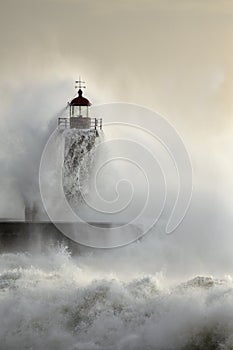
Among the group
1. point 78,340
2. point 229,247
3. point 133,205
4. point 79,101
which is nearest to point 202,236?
point 229,247

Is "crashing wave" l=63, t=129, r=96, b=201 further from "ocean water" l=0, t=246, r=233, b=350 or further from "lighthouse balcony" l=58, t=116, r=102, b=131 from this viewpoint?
"ocean water" l=0, t=246, r=233, b=350

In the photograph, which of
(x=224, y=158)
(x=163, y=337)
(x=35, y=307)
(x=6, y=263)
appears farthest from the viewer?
(x=224, y=158)

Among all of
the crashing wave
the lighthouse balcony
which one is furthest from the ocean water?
the lighthouse balcony

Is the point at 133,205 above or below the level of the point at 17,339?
above

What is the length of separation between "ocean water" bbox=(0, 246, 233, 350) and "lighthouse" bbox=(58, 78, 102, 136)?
963 centimetres

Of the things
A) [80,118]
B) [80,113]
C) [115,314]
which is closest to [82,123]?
[80,118]

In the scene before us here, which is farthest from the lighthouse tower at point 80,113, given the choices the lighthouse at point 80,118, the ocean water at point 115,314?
the ocean water at point 115,314

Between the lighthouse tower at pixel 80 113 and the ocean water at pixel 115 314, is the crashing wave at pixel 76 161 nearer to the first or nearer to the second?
the lighthouse tower at pixel 80 113

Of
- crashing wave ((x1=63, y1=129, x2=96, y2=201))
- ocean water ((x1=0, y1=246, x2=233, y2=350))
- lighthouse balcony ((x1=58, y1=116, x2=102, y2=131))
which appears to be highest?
lighthouse balcony ((x1=58, y1=116, x2=102, y2=131))

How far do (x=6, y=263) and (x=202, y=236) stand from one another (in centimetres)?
692

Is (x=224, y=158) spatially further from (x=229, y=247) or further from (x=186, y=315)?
(x=186, y=315)

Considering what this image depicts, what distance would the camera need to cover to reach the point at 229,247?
996 inches

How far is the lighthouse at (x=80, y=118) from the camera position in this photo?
26.2m

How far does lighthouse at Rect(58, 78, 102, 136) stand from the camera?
26.2 meters
